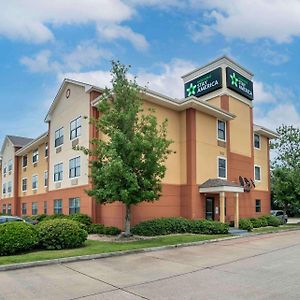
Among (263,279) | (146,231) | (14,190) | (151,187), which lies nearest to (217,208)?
(146,231)

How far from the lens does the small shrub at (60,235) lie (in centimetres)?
1535

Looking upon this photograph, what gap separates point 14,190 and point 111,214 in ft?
84.2

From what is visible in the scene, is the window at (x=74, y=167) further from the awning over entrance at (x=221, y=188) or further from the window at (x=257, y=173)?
the window at (x=257, y=173)

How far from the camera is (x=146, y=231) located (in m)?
20.9

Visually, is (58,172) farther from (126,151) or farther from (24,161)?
(24,161)

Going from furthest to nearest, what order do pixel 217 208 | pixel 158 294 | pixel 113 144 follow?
pixel 217 208 → pixel 113 144 → pixel 158 294

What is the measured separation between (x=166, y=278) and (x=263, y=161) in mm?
27426

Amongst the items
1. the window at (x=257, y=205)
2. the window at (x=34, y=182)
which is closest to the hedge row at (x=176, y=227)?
the window at (x=257, y=205)

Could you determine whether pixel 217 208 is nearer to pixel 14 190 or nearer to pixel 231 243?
pixel 231 243

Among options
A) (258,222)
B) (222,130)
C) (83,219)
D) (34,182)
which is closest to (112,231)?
(83,219)

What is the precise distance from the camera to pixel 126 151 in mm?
18297

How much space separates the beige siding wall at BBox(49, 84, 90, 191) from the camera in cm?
2577

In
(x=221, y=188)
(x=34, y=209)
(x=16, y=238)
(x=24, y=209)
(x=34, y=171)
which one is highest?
(x=34, y=171)

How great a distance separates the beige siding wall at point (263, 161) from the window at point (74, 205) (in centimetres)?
1621
